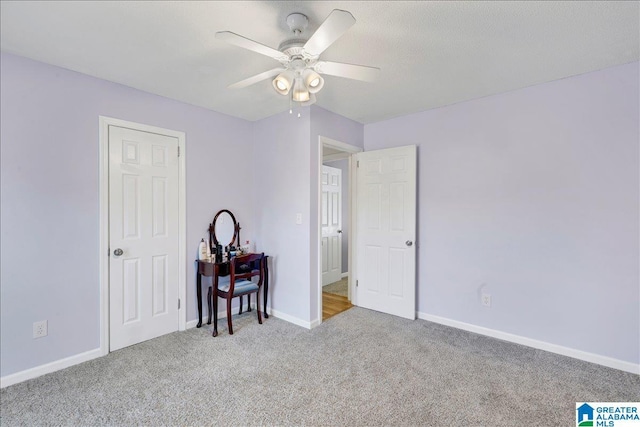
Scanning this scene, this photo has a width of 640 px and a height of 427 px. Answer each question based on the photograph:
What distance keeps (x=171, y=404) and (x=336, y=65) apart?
2.36 m

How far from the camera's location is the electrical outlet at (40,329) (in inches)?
86.1

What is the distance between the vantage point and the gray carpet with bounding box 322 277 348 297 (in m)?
4.36

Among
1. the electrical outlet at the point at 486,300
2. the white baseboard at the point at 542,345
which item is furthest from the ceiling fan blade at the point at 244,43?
the white baseboard at the point at 542,345

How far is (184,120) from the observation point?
3.04 meters

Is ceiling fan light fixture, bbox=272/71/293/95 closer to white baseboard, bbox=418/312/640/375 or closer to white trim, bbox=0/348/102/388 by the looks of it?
white trim, bbox=0/348/102/388

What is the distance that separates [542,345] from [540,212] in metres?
1.18

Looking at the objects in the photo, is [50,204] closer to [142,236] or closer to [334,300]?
[142,236]

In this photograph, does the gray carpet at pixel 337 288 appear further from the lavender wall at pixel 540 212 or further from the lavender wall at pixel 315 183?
the lavender wall at pixel 540 212

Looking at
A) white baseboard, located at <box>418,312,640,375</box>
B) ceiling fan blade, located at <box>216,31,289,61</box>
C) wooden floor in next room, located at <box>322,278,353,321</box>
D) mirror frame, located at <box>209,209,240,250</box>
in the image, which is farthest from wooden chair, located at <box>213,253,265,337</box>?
ceiling fan blade, located at <box>216,31,289,61</box>

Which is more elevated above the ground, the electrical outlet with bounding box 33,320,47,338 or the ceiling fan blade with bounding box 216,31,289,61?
the ceiling fan blade with bounding box 216,31,289,61

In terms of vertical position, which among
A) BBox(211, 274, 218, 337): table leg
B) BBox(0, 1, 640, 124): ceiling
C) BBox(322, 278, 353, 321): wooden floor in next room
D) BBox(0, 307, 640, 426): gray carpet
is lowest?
BBox(0, 307, 640, 426): gray carpet

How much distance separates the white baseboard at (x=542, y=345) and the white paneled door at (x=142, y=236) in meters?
2.77

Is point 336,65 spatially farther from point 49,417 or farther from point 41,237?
point 49,417

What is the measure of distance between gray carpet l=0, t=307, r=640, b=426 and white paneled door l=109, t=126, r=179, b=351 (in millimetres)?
229
